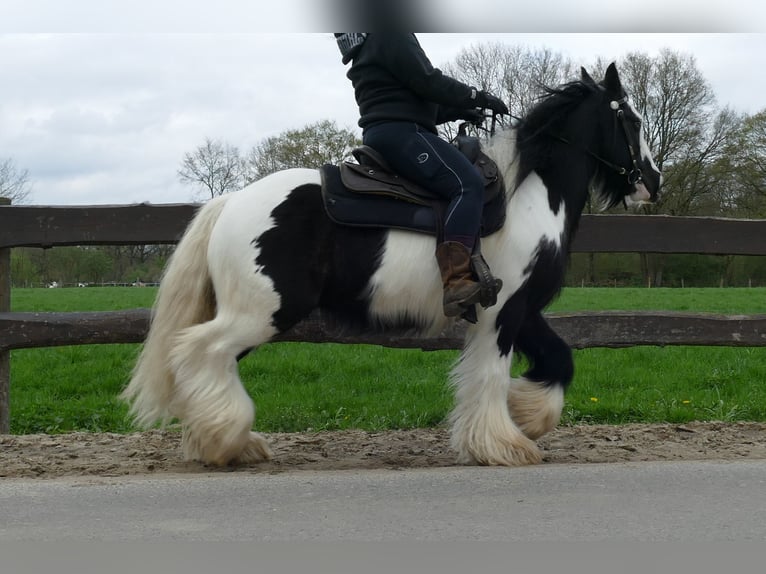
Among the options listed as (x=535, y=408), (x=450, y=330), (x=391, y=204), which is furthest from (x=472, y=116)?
(x=535, y=408)

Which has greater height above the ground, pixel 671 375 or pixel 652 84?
pixel 652 84

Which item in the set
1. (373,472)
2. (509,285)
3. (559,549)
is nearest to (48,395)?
(373,472)

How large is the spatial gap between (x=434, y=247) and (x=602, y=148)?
137 centimetres

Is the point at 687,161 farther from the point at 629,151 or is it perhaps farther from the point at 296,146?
the point at 629,151

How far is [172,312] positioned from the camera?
4594 mm

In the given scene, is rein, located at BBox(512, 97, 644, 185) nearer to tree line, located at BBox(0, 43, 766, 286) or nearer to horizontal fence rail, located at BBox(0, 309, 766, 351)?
horizontal fence rail, located at BBox(0, 309, 766, 351)

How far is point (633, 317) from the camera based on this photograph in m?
5.88

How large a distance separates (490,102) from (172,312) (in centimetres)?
216

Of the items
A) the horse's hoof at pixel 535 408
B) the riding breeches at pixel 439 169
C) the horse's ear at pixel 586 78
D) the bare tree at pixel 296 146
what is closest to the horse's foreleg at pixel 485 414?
the horse's hoof at pixel 535 408

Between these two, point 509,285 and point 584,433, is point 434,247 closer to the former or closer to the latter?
point 509,285

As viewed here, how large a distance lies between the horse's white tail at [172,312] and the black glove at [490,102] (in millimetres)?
1598

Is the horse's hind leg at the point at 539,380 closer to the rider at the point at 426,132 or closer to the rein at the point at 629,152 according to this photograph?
Answer: the rider at the point at 426,132

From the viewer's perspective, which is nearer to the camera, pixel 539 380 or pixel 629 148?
pixel 539 380

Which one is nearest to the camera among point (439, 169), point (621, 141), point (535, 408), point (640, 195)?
point (439, 169)
